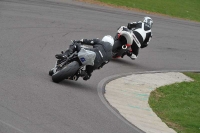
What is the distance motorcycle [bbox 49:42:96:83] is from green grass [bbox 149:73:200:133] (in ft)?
5.64

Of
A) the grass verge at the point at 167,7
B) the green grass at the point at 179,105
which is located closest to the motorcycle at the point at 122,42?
the green grass at the point at 179,105

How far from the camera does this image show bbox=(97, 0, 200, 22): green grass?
31.4 meters

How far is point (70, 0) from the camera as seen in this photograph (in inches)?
A: 1109

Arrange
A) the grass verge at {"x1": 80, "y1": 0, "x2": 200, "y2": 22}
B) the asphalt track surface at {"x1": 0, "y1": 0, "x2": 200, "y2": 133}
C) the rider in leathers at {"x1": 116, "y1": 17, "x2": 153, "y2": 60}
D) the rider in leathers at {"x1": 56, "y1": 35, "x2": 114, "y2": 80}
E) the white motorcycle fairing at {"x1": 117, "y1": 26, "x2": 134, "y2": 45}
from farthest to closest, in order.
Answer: the grass verge at {"x1": 80, "y1": 0, "x2": 200, "y2": 22} → the rider in leathers at {"x1": 116, "y1": 17, "x2": 153, "y2": 60} → the white motorcycle fairing at {"x1": 117, "y1": 26, "x2": 134, "y2": 45} → the rider in leathers at {"x1": 56, "y1": 35, "x2": 114, "y2": 80} → the asphalt track surface at {"x1": 0, "y1": 0, "x2": 200, "y2": 133}

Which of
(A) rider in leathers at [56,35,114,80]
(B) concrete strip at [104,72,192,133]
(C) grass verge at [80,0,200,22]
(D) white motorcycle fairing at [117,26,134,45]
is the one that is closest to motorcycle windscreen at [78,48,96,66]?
(A) rider in leathers at [56,35,114,80]

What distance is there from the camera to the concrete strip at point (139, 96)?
1094cm

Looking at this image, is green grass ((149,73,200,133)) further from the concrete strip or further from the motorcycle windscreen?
the motorcycle windscreen

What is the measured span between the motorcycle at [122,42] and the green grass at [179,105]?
6.66 ft

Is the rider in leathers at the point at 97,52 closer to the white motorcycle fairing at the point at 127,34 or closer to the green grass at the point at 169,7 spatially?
the white motorcycle fairing at the point at 127,34

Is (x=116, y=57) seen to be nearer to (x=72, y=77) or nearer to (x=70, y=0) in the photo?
(x=72, y=77)

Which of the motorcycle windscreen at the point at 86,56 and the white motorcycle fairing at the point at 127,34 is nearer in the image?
the motorcycle windscreen at the point at 86,56

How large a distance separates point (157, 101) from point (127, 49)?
4.02 m

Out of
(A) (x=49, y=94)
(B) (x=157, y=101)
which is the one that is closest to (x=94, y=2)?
(B) (x=157, y=101)

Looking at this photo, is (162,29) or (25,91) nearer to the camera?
(25,91)
